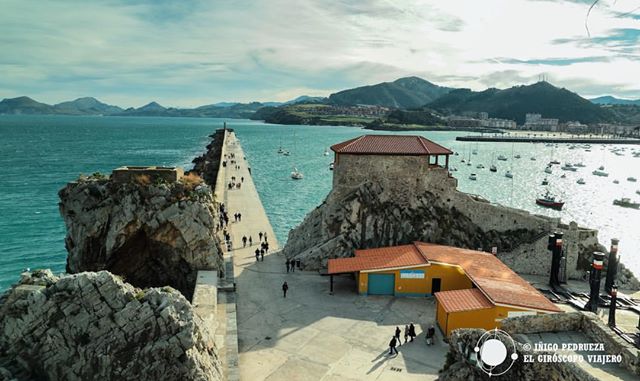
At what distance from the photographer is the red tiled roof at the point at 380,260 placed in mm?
25109

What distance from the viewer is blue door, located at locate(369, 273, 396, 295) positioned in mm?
25047

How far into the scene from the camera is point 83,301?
14.9 m

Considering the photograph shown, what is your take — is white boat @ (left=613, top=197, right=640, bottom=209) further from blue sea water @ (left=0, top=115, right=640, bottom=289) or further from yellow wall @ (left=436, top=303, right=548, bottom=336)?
yellow wall @ (left=436, top=303, right=548, bottom=336)

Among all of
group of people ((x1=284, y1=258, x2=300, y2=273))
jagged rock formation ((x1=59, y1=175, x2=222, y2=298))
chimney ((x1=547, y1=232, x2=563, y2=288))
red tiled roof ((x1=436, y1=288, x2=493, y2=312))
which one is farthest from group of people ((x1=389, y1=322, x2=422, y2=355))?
chimney ((x1=547, y1=232, x2=563, y2=288))

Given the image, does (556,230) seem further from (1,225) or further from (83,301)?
(1,225)

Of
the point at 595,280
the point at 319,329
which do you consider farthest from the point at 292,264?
the point at 595,280

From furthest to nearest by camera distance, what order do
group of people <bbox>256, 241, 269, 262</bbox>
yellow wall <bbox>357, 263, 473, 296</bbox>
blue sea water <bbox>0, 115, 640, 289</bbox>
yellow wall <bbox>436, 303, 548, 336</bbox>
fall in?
blue sea water <bbox>0, 115, 640, 289</bbox> → group of people <bbox>256, 241, 269, 262</bbox> → yellow wall <bbox>357, 263, 473, 296</bbox> → yellow wall <bbox>436, 303, 548, 336</bbox>

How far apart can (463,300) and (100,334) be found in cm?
1482

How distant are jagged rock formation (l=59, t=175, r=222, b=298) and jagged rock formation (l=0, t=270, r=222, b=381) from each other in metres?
9.94

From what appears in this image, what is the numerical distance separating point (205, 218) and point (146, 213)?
10.4ft

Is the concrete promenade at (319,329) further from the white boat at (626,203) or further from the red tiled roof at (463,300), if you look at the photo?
the white boat at (626,203)

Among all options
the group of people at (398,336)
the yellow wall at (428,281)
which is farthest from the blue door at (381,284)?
the group of people at (398,336)

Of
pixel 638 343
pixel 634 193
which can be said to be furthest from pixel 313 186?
pixel 638 343

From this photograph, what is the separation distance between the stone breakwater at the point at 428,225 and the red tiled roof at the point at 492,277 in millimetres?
2934
